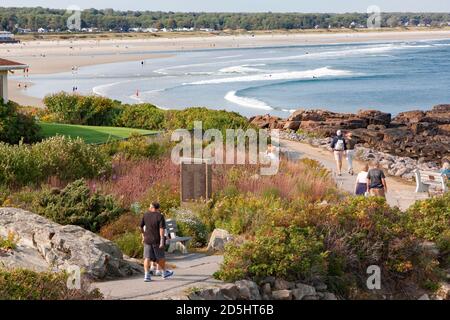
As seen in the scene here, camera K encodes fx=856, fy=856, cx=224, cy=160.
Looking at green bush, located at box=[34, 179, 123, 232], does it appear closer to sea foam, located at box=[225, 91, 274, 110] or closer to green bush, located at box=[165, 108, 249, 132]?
green bush, located at box=[165, 108, 249, 132]

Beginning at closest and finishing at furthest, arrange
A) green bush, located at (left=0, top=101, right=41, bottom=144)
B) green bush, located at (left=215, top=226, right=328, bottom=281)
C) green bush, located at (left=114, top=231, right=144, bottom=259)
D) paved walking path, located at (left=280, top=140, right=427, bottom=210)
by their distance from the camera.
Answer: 1. green bush, located at (left=215, top=226, right=328, bottom=281)
2. green bush, located at (left=114, top=231, right=144, bottom=259)
3. paved walking path, located at (left=280, top=140, right=427, bottom=210)
4. green bush, located at (left=0, top=101, right=41, bottom=144)

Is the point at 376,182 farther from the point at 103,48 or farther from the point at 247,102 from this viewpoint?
the point at 103,48

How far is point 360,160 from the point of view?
26219 mm

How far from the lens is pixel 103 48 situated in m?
125

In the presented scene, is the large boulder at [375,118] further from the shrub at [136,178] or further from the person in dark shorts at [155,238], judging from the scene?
the person in dark shorts at [155,238]

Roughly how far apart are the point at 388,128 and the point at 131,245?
90.1ft

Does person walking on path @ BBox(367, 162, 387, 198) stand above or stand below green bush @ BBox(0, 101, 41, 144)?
below

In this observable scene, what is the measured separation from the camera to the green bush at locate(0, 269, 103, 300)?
390 inches

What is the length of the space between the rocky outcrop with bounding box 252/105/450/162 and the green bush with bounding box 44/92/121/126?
A: 993 centimetres

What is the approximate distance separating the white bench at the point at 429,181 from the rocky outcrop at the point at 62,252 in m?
10.0

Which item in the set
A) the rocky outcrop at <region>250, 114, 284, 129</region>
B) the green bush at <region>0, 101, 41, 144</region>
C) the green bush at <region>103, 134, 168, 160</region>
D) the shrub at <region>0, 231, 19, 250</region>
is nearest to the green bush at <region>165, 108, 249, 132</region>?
the green bush at <region>103, 134, 168, 160</region>

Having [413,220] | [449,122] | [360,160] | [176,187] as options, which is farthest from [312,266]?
[449,122]

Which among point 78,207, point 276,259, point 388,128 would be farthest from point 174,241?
point 388,128

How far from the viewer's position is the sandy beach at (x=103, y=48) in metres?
89.1
